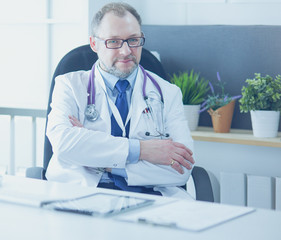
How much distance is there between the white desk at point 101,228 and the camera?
95cm

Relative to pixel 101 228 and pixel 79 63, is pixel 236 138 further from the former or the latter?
pixel 101 228

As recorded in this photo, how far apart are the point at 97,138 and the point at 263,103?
0.99 meters

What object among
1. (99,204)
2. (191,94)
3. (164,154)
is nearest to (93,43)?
(164,154)

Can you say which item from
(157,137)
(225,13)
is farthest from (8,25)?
(157,137)

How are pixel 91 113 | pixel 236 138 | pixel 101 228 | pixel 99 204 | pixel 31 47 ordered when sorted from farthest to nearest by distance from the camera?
pixel 31 47, pixel 236 138, pixel 91 113, pixel 99 204, pixel 101 228

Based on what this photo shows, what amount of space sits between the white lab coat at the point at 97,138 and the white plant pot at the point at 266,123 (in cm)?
59

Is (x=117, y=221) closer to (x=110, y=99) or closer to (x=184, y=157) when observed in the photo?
(x=184, y=157)

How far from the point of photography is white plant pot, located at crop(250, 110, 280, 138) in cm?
245

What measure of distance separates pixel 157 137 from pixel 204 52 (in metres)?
0.92

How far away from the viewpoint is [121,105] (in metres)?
1.97

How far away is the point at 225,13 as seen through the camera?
8.83 feet

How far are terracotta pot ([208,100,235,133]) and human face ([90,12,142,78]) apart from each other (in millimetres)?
733

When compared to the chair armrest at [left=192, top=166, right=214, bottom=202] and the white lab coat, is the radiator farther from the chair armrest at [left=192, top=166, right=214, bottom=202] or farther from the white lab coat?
the chair armrest at [left=192, top=166, right=214, bottom=202]

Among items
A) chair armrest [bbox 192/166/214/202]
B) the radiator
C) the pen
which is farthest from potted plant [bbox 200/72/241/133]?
the pen
